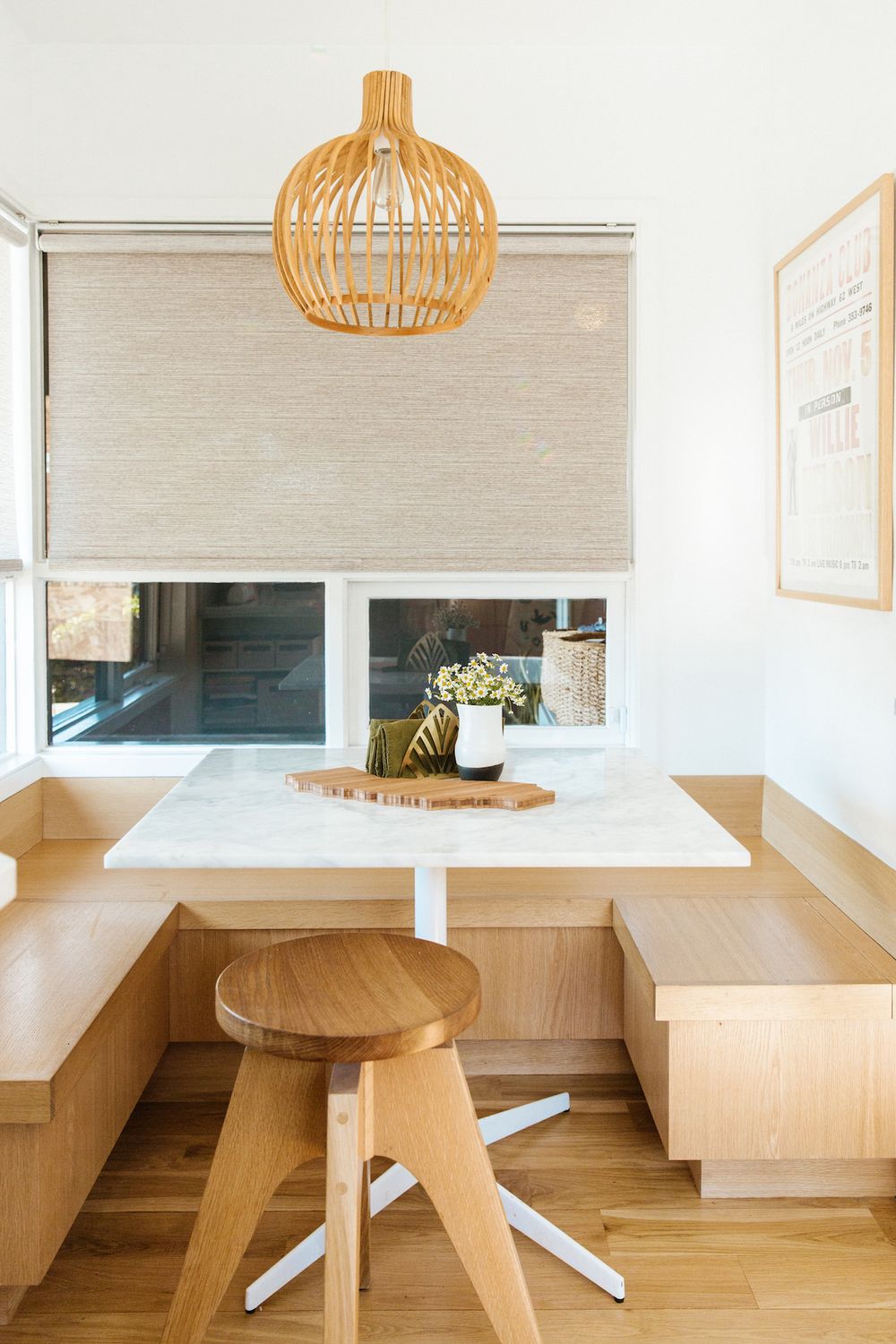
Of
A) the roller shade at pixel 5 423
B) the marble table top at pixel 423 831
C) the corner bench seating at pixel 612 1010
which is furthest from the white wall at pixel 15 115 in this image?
the corner bench seating at pixel 612 1010

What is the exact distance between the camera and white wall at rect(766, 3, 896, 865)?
87.8 inches

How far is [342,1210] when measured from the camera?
1.45 m

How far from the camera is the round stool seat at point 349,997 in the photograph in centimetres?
146

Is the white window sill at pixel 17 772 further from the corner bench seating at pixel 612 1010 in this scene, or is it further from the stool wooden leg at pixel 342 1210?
the stool wooden leg at pixel 342 1210

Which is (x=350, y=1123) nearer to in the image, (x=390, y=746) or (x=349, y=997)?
(x=349, y=997)

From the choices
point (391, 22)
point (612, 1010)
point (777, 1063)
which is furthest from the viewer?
point (391, 22)

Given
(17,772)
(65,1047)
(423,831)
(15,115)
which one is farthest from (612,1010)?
(15,115)

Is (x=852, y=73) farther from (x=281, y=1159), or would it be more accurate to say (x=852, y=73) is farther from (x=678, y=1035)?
(x=281, y=1159)

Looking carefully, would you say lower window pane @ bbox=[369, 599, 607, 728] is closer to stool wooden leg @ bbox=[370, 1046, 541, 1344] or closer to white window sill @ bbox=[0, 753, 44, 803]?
white window sill @ bbox=[0, 753, 44, 803]

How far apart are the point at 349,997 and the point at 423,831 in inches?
12.7

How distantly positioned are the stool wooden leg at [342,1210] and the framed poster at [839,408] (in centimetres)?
143

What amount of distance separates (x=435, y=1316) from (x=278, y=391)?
7.27ft

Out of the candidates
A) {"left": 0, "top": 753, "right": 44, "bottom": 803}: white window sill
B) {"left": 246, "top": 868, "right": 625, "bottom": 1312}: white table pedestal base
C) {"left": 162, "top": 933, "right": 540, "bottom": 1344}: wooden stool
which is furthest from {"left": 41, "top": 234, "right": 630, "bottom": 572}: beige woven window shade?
{"left": 162, "top": 933, "right": 540, "bottom": 1344}: wooden stool

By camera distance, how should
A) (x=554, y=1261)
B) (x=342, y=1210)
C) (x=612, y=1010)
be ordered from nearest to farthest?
1. (x=342, y=1210)
2. (x=554, y=1261)
3. (x=612, y=1010)
